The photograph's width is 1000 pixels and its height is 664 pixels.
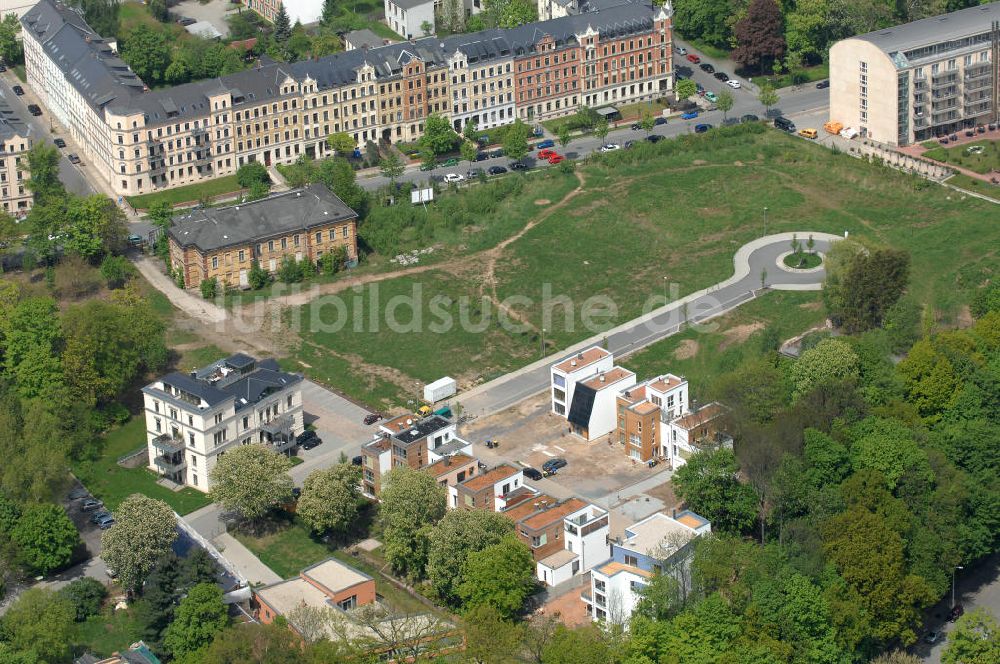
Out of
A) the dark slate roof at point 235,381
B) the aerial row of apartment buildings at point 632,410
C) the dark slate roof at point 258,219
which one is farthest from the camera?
the dark slate roof at point 258,219

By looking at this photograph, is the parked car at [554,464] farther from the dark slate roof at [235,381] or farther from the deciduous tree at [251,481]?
Answer: the dark slate roof at [235,381]

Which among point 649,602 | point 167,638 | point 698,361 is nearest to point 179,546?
point 167,638

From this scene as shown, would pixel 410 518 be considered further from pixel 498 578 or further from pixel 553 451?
pixel 553 451

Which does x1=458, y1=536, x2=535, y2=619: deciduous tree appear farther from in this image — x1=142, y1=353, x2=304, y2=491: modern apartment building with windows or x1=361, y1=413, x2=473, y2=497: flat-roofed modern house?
x1=142, y1=353, x2=304, y2=491: modern apartment building with windows

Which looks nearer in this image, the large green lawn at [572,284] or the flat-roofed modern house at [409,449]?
the flat-roofed modern house at [409,449]

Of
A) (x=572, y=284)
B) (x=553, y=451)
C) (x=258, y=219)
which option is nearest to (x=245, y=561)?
(x=553, y=451)

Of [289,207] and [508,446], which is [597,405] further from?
[289,207]

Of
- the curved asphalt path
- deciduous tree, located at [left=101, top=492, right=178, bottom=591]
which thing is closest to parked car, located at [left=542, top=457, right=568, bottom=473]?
the curved asphalt path

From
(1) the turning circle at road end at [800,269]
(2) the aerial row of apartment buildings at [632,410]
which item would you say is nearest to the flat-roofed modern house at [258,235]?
(2) the aerial row of apartment buildings at [632,410]
